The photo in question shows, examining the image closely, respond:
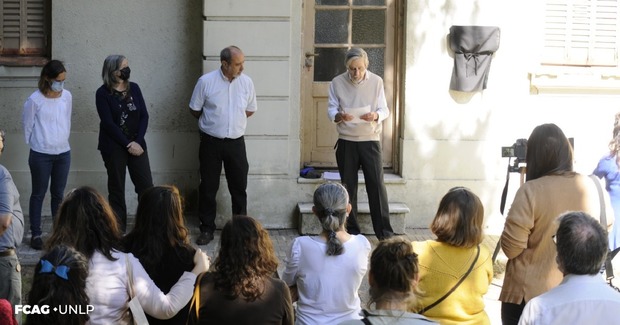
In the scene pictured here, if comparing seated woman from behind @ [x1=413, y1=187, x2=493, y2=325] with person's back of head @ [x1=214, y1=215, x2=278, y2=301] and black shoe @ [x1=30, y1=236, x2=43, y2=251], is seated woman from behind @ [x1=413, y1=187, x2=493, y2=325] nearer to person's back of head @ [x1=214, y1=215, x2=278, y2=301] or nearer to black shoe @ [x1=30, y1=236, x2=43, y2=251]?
person's back of head @ [x1=214, y1=215, x2=278, y2=301]

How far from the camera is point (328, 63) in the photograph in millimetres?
10609

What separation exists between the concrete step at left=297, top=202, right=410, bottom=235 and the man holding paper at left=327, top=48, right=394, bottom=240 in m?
0.41

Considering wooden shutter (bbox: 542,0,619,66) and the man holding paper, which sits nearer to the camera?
the man holding paper

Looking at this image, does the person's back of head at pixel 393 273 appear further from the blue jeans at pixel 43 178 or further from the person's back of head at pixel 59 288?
the blue jeans at pixel 43 178

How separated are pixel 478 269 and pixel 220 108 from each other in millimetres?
4751

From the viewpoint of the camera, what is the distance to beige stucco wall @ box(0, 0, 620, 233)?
33.7 ft

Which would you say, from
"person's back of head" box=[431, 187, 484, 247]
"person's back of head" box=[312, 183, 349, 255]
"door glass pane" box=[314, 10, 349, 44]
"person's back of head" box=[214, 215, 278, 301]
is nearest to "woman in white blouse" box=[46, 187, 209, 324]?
"person's back of head" box=[214, 215, 278, 301]

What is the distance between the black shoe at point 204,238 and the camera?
9.65 metres

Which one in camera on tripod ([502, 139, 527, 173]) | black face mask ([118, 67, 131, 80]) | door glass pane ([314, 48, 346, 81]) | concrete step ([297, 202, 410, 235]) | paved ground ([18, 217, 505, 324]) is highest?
door glass pane ([314, 48, 346, 81])

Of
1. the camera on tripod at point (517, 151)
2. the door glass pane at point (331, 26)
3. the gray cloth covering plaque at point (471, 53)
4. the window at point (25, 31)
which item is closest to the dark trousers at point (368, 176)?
the gray cloth covering plaque at point (471, 53)

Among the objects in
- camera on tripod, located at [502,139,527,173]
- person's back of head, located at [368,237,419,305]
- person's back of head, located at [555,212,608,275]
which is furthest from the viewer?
camera on tripod, located at [502,139,527,173]

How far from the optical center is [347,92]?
31.6 ft

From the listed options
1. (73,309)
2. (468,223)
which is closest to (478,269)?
(468,223)

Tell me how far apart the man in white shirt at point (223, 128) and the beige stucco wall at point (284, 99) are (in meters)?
0.49
